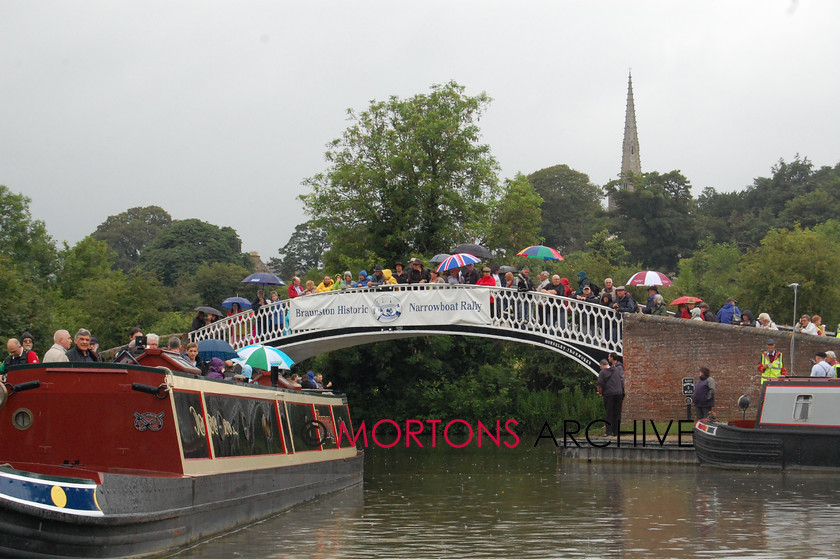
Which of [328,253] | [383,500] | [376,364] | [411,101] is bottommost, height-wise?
[383,500]

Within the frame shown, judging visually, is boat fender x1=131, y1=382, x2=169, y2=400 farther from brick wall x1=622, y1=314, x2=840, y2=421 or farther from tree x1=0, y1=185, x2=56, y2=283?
tree x1=0, y1=185, x2=56, y2=283

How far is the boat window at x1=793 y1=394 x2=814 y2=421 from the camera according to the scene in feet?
62.4

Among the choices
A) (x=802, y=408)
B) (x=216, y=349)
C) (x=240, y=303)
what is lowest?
(x=802, y=408)

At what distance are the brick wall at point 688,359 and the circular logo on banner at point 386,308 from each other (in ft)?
18.9

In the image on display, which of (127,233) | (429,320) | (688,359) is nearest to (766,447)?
(688,359)

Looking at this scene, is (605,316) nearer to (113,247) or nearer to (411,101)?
(411,101)

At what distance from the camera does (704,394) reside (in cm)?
2206

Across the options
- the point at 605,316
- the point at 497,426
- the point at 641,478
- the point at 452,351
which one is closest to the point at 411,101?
the point at 452,351

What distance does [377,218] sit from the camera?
1528 inches

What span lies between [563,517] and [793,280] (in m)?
26.0

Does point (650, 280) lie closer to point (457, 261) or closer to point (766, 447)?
point (457, 261)

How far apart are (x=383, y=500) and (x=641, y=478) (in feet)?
15.6

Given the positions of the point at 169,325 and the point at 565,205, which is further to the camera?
the point at 565,205

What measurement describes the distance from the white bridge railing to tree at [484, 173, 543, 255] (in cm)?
1136
